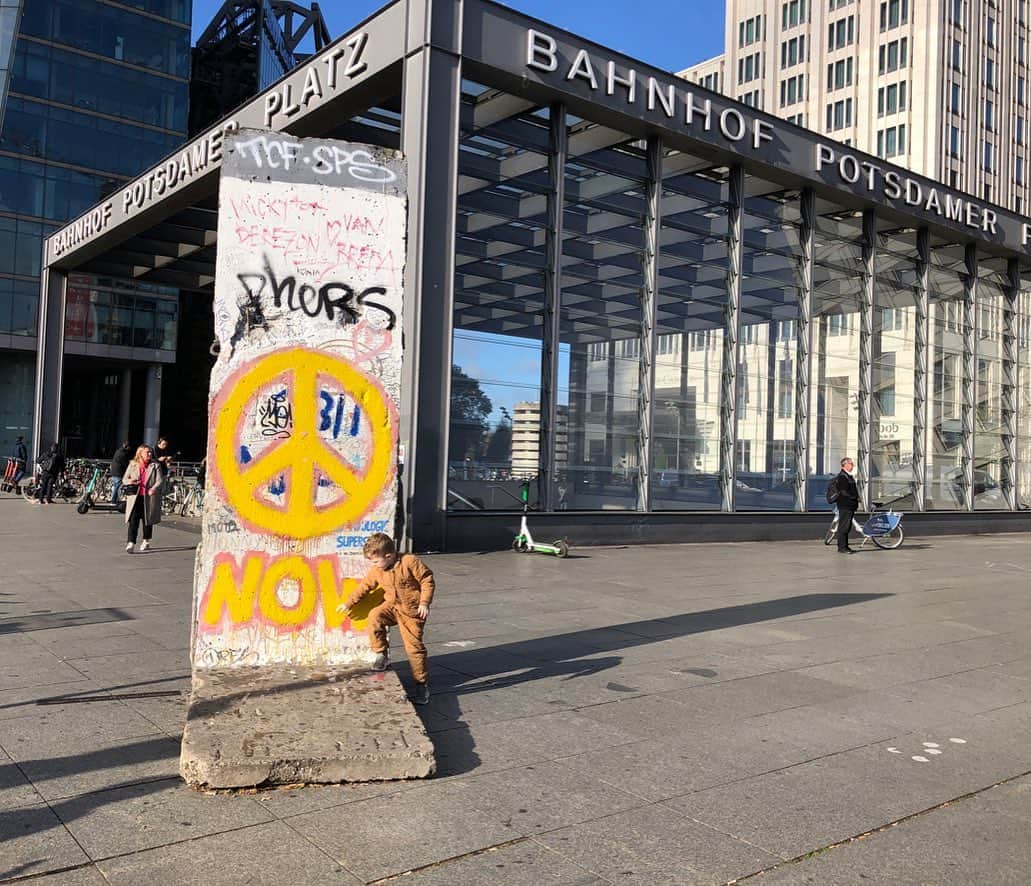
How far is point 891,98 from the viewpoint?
70250 mm

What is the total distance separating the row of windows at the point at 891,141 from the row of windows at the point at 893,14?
24.2 ft

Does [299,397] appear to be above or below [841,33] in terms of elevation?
below

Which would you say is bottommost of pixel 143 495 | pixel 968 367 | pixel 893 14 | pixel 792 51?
pixel 143 495

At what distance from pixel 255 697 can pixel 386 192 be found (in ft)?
11.5

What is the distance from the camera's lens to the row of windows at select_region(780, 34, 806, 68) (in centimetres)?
7719

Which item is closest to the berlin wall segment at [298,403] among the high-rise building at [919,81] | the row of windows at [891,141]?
the high-rise building at [919,81]

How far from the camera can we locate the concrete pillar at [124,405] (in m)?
51.3

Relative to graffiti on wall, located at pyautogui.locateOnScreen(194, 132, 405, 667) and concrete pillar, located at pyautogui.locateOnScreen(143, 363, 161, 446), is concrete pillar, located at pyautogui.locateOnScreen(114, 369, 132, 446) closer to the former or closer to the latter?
concrete pillar, located at pyautogui.locateOnScreen(143, 363, 161, 446)

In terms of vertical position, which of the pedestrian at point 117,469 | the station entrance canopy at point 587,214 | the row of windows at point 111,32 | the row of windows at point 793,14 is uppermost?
the row of windows at point 793,14

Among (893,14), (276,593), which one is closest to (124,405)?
(276,593)

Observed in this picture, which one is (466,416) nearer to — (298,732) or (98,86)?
(298,732)

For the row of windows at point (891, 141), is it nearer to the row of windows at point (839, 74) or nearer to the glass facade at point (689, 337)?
the row of windows at point (839, 74)

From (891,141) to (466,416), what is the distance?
2576 inches

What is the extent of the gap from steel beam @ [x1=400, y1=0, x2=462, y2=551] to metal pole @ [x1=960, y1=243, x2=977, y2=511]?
654 inches
